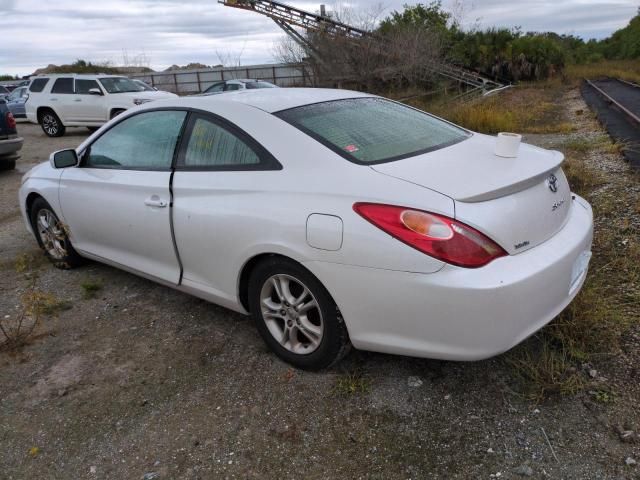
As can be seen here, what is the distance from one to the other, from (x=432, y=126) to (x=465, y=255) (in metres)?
1.40

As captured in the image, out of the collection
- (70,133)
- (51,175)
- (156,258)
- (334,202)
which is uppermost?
(334,202)

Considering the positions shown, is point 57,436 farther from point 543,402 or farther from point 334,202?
point 543,402

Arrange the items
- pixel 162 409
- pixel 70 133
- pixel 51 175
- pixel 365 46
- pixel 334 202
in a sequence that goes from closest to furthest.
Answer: pixel 334 202, pixel 162 409, pixel 51 175, pixel 70 133, pixel 365 46

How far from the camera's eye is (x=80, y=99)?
553 inches

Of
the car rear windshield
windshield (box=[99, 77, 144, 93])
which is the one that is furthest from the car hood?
the car rear windshield

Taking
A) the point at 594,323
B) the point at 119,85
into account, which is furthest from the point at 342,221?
the point at 119,85

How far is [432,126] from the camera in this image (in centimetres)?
322

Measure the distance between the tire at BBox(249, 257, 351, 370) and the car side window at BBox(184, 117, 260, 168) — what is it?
0.61 metres

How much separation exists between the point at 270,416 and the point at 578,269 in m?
1.71

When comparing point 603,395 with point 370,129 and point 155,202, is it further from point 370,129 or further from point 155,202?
point 155,202

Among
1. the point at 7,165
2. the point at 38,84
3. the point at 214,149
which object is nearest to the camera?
the point at 214,149

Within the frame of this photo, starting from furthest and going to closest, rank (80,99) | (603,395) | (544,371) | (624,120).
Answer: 1. (80,99)
2. (624,120)
3. (544,371)
4. (603,395)

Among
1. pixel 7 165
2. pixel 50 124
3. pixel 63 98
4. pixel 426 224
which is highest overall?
pixel 426 224

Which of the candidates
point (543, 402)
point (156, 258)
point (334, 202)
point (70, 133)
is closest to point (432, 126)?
point (334, 202)
